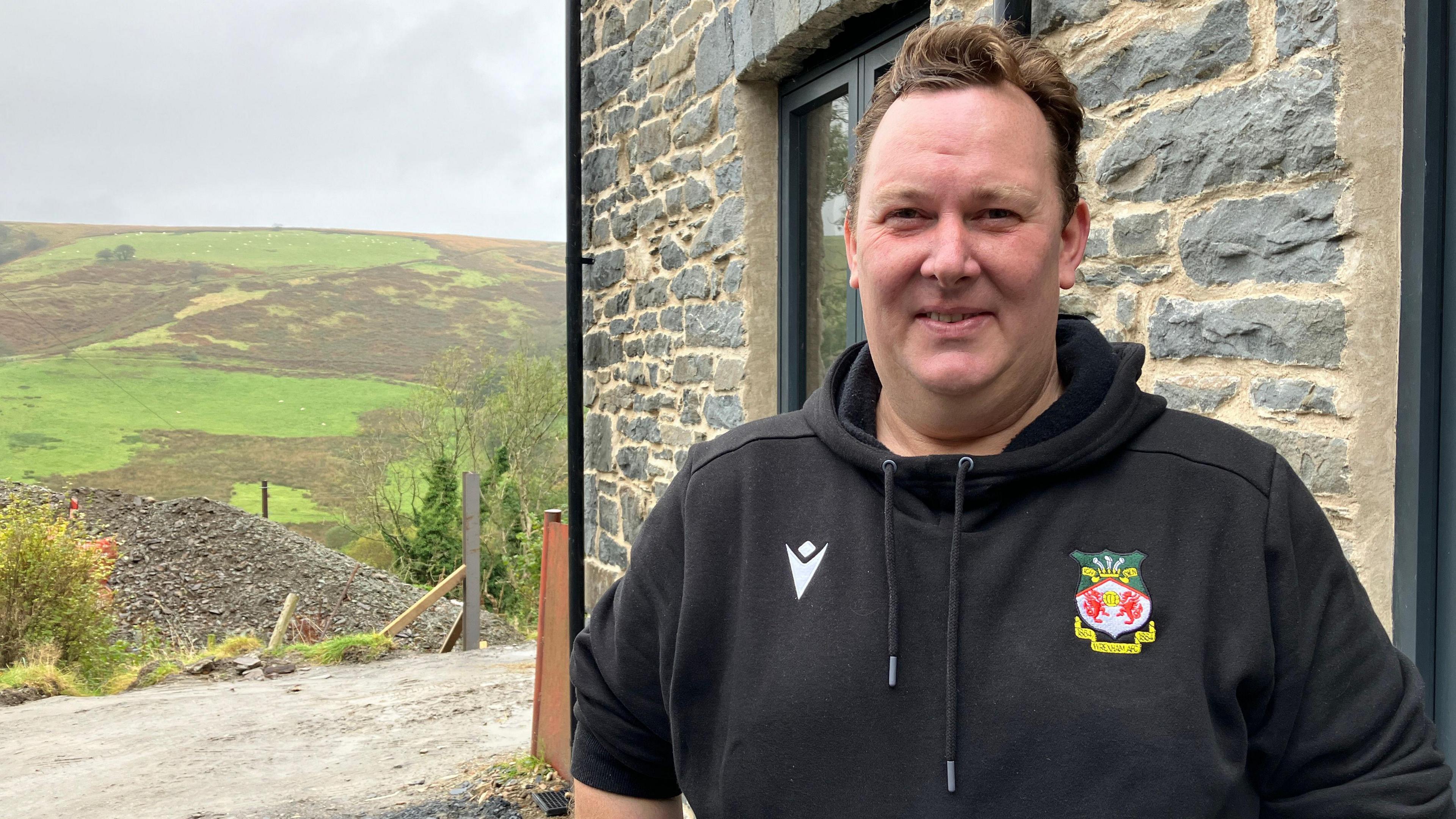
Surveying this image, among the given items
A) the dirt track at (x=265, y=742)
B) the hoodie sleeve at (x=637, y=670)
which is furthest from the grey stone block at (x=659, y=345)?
the hoodie sleeve at (x=637, y=670)

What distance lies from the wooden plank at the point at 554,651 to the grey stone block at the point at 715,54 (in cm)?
253

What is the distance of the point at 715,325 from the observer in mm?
3949

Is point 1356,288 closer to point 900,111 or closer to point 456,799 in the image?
point 900,111

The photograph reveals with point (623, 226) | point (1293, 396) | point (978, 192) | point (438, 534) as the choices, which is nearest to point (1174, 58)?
point (1293, 396)

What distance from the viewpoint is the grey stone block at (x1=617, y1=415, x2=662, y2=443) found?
14.6ft

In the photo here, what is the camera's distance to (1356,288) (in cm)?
162

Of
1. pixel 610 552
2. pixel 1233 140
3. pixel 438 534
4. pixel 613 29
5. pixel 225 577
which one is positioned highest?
pixel 613 29

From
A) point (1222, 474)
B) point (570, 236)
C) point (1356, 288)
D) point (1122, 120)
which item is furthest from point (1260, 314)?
point (570, 236)

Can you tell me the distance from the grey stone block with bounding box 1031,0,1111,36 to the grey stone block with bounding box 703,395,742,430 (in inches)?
72.7

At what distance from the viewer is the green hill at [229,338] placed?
33.4 metres

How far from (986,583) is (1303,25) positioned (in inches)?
50.9

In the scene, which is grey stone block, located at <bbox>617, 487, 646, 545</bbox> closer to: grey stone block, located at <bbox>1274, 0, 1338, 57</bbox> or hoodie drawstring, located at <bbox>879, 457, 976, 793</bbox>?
grey stone block, located at <bbox>1274, 0, 1338, 57</bbox>

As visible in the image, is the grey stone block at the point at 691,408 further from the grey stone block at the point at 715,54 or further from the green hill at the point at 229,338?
the green hill at the point at 229,338

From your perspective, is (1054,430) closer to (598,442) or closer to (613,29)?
(598,442)
